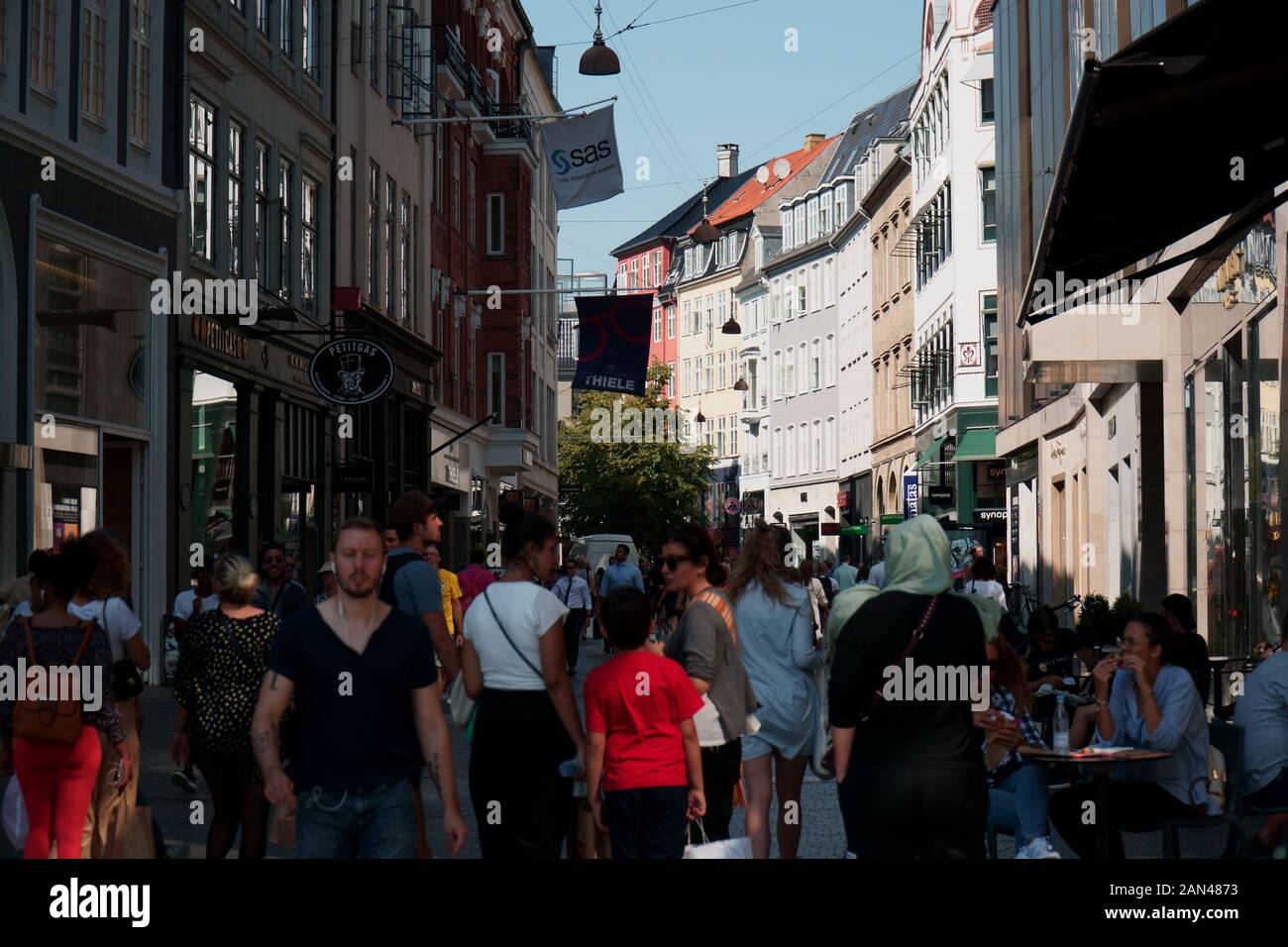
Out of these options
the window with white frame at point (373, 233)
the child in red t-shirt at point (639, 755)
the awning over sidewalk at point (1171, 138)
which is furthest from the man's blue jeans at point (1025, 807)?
the window with white frame at point (373, 233)

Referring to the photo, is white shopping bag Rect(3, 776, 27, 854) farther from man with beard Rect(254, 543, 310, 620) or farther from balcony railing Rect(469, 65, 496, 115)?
balcony railing Rect(469, 65, 496, 115)

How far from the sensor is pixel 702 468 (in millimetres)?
83750

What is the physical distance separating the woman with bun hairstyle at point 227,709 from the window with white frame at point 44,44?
12.1 m

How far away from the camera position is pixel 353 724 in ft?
22.1

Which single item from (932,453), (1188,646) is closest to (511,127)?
(932,453)

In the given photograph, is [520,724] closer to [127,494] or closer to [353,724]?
[353,724]

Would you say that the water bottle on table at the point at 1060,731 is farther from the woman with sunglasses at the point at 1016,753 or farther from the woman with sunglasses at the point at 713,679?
the woman with sunglasses at the point at 713,679

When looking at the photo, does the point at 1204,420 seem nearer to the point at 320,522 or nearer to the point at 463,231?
the point at 320,522

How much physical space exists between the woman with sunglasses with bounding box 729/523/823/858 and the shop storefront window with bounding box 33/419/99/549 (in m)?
11.2

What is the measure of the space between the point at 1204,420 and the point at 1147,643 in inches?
504

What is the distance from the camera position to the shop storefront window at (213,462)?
2459 cm

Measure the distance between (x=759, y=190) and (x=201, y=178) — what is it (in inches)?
3267

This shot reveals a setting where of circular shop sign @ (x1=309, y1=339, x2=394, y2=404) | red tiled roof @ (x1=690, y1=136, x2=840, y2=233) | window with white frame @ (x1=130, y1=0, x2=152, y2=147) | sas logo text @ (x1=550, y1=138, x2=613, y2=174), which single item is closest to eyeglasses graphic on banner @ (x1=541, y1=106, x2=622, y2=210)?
sas logo text @ (x1=550, y1=138, x2=613, y2=174)
